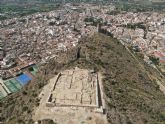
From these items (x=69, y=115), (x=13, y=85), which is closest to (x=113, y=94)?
(x=69, y=115)

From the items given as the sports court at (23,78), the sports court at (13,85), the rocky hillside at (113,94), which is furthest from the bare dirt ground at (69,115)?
the sports court at (23,78)

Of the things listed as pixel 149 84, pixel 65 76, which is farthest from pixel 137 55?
pixel 65 76

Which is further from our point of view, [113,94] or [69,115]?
[113,94]

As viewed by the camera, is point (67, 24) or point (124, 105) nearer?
point (124, 105)

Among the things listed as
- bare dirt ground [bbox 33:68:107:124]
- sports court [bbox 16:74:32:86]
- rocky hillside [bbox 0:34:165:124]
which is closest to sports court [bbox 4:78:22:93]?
sports court [bbox 16:74:32:86]

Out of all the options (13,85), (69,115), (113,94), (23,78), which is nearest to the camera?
(69,115)

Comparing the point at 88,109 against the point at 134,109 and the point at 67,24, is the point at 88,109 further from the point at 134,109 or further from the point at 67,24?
the point at 67,24

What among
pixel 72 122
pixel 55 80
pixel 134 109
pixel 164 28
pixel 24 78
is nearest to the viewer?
pixel 72 122

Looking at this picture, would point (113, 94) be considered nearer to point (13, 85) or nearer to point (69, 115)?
point (69, 115)

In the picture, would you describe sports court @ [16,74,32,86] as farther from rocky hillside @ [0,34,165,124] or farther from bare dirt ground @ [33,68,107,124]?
bare dirt ground @ [33,68,107,124]
